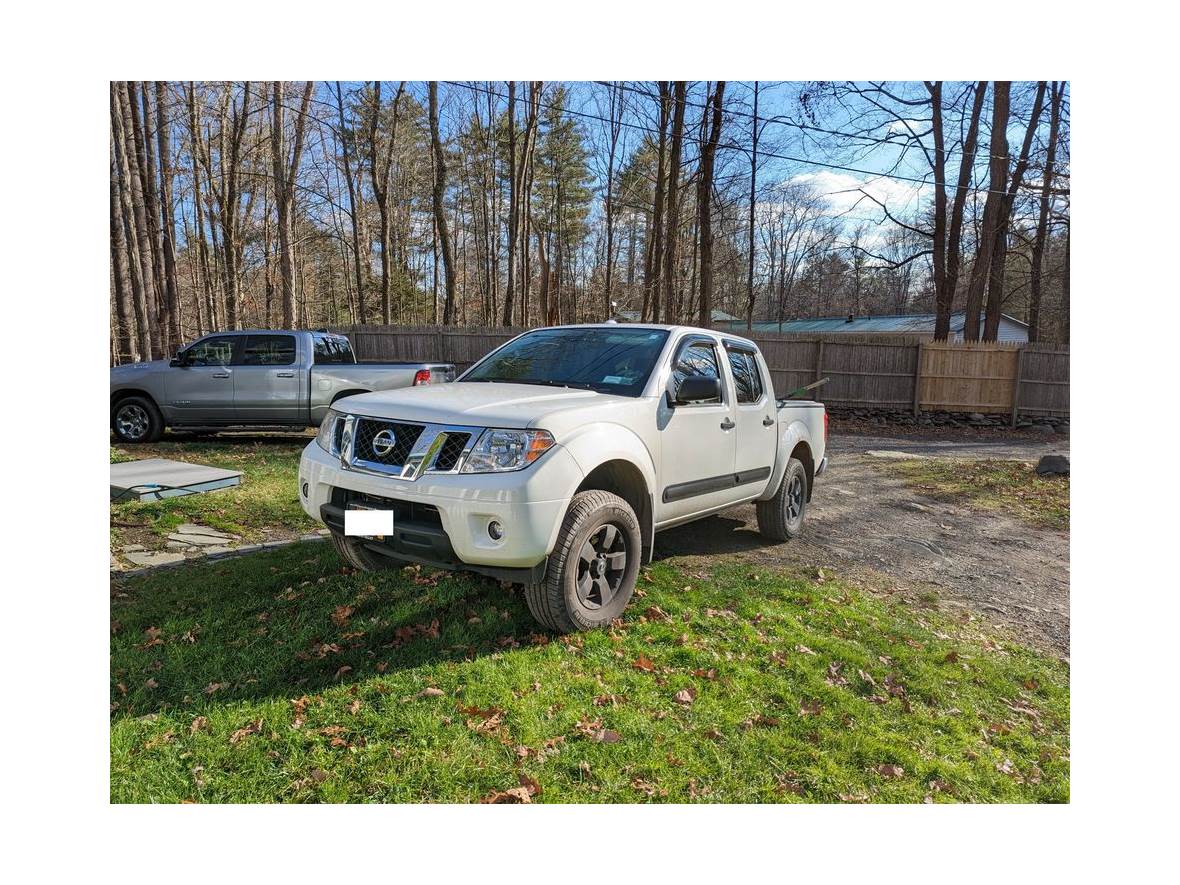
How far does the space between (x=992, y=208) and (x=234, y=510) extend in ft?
64.0

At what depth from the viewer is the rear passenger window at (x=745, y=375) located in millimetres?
5379

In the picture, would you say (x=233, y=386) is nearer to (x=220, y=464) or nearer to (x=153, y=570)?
(x=220, y=464)

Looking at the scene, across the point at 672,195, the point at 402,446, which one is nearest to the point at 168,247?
the point at 672,195

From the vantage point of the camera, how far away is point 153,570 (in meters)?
4.75

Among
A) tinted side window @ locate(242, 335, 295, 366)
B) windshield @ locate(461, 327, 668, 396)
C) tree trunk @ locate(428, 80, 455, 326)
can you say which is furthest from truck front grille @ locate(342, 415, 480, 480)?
tree trunk @ locate(428, 80, 455, 326)

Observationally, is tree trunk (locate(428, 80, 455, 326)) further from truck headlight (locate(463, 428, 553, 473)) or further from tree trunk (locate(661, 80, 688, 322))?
truck headlight (locate(463, 428, 553, 473))

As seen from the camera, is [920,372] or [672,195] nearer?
[920,372]

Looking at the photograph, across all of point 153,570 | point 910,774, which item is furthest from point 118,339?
point 910,774

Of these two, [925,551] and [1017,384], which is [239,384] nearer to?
[925,551]

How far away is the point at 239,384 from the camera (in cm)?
1044

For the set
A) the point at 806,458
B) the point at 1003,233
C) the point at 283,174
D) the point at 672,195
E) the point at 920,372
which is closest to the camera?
the point at 806,458

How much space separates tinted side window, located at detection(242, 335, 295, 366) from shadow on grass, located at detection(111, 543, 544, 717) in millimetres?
6361

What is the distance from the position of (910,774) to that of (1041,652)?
6.74ft

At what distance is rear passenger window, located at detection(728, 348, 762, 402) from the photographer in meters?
5.38
